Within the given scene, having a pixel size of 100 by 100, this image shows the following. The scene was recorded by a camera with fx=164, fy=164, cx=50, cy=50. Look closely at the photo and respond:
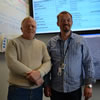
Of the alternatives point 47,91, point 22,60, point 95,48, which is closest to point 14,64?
point 22,60

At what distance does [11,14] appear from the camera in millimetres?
2174

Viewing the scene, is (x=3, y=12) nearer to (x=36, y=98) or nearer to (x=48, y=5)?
(x=48, y=5)

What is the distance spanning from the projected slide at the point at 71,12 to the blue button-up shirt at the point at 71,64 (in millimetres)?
A: 815

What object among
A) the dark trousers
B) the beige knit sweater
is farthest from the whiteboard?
the dark trousers

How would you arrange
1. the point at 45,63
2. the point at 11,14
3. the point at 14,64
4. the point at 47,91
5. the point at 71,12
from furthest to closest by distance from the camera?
the point at 71,12
the point at 11,14
the point at 47,91
the point at 45,63
the point at 14,64

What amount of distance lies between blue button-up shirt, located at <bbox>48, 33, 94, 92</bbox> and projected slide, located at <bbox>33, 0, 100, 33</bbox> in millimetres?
815

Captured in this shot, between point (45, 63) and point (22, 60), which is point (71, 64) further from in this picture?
point (22, 60)

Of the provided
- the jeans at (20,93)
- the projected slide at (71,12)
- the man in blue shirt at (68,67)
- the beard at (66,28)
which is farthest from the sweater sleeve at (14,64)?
the projected slide at (71,12)

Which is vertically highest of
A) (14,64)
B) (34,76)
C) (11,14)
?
(11,14)

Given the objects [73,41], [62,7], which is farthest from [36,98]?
[62,7]

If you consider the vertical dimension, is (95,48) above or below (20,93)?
above

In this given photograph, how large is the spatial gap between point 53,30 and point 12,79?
4.32 feet

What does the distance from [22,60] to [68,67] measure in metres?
0.46

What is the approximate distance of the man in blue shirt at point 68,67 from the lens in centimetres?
161
